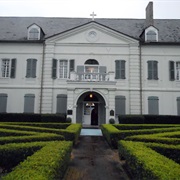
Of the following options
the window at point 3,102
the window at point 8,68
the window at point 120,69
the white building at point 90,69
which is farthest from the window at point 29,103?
the window at point 120,69

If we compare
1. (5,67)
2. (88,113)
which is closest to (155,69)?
(88,113)

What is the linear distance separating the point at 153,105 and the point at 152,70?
3.47 m

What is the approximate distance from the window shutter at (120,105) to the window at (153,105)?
245 centimetres

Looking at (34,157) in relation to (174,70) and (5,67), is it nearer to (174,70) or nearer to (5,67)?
(5,67)

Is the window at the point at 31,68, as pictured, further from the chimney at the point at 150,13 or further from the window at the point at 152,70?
the chimney at the point at 150,13

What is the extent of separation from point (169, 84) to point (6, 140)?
17.5 metres

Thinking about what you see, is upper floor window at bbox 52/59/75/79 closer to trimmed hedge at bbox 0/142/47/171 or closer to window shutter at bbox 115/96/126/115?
window shutter at bbox 115/96/126/115

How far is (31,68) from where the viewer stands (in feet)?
70.0

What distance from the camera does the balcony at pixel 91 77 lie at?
63.3 feet

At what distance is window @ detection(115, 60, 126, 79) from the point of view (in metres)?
21.2

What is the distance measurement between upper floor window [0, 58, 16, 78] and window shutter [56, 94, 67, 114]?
517 cm

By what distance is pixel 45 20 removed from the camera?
25844mm

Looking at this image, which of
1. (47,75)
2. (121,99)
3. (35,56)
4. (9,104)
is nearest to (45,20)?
(35,56)

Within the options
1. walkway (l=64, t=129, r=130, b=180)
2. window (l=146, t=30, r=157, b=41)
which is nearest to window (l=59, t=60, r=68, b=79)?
window (l=146, t=30, r=157, b=41)
